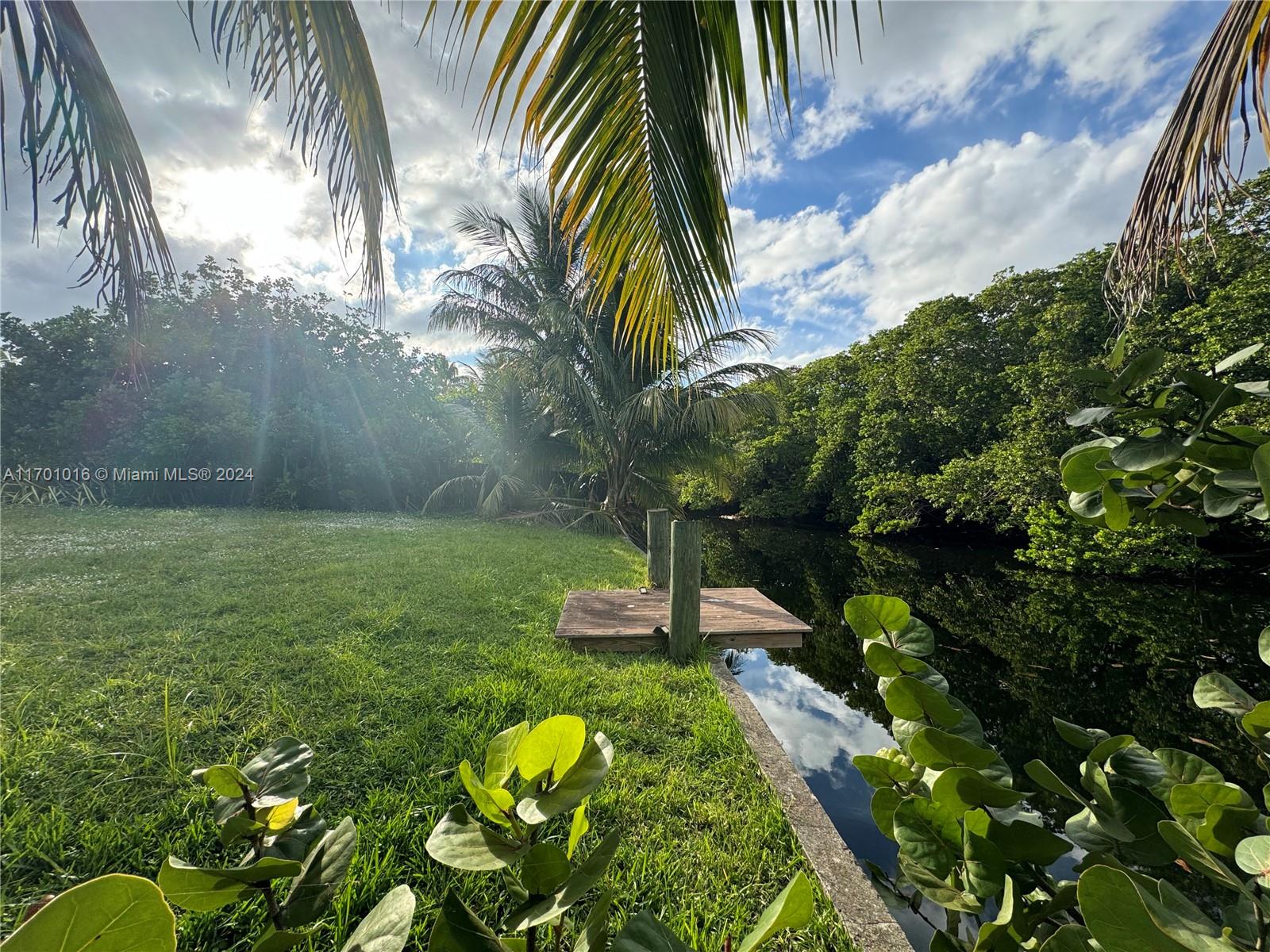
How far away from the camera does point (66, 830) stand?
4.66 feet

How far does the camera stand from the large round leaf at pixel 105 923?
164 millimetres

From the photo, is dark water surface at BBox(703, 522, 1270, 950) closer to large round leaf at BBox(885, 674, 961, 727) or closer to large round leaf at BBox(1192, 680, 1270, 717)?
large round leaf at BBox(1192, 680, 1270, 717)

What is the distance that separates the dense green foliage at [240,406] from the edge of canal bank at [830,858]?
10.8 meters

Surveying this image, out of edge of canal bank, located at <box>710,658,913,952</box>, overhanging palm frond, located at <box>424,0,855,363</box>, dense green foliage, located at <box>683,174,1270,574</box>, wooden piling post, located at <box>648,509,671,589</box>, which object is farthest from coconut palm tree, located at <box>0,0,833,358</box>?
dense green foliage, located at <box>683,174,1270,574</box>

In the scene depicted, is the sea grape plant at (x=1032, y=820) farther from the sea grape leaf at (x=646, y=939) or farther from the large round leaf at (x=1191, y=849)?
the sea grape leaf at (x=646, y=939)

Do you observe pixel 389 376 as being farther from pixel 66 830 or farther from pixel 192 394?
pixel 66 830

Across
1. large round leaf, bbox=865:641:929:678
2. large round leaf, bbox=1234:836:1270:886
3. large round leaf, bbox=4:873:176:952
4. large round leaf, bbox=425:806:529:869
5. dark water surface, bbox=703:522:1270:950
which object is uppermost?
large round leaf, bbox=865:641:929:678

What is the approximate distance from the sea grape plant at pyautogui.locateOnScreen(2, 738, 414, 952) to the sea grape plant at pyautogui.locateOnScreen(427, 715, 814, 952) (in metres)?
0.03

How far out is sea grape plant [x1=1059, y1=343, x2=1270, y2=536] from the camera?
40 cm

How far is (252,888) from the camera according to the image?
0.28 m

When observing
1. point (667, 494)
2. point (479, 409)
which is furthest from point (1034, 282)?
point (479, 409)

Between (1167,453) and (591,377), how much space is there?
30.5 feet

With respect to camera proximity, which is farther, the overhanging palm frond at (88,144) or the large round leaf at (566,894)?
the overhanging palm frond at (88,144)

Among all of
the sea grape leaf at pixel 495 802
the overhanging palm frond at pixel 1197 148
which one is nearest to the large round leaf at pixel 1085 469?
the sea grape leaf at pixel 495 802
